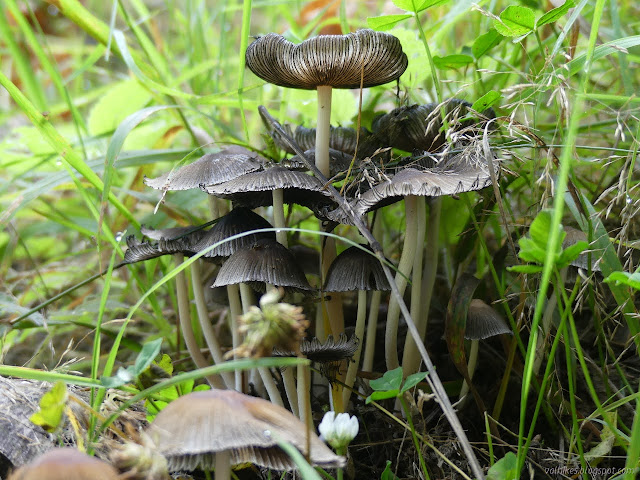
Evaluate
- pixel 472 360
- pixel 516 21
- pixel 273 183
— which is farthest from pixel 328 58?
pixel 472 360

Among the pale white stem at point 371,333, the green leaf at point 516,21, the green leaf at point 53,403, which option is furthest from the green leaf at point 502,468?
the green leaf at point 516,21

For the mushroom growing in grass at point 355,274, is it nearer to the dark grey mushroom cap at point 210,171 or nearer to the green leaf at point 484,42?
the dark grey mushroom cap at point 210,171

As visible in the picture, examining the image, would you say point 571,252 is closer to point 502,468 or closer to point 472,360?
point 502,468

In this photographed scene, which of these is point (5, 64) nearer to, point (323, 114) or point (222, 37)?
point (222, 37)

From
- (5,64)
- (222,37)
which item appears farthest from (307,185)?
(5,64)

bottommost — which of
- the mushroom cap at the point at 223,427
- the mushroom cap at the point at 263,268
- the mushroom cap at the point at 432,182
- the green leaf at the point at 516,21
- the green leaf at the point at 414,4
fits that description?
the mushroom cap at the point at 223,427
